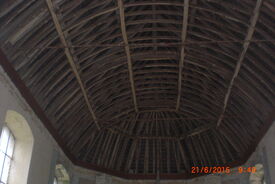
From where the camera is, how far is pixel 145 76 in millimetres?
18625

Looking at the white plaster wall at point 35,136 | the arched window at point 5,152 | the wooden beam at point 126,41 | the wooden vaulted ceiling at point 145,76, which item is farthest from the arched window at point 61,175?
the wooden beam at point 126,41

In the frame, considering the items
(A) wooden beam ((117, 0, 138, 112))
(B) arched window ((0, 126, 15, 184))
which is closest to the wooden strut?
(A) wooden beam ((117, 0, 138, 112))

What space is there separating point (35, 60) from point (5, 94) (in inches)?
77.4

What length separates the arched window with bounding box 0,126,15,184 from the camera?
1345 centimetres

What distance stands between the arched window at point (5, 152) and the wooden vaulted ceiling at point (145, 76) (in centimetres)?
155

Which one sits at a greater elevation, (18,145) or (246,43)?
(246,43)

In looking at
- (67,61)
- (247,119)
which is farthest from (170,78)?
(67,61)

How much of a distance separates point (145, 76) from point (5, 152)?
7.99 metres

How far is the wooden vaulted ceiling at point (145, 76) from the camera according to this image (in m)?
13.3
